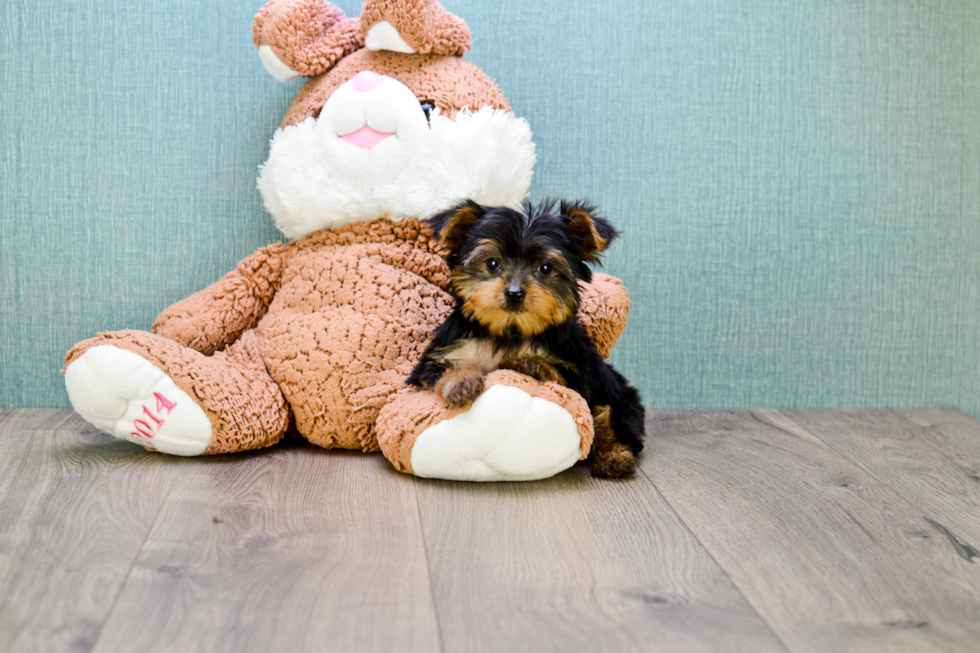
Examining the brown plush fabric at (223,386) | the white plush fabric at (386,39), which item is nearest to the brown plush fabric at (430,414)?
the brown plush fabric at (223,386)

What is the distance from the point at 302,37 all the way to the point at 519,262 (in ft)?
3.16

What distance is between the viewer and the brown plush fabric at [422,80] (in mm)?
2182

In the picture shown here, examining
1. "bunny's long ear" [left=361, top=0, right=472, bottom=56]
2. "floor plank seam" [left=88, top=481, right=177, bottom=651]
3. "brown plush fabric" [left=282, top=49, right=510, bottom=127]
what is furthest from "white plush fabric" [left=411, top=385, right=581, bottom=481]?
Result: "bunny's long ear" [left=361, top=0, right=472, bottom=56]

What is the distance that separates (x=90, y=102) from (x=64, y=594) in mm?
1733

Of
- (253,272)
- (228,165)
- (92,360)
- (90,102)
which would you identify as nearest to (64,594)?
(92,360)

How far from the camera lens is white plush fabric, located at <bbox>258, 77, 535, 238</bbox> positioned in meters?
2.12

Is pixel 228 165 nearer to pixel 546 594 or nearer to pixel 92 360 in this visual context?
pixel 92 360

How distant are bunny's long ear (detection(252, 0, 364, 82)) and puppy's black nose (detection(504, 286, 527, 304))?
0.98m

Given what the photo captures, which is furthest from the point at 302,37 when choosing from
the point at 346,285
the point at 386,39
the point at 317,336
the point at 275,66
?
the point at 317,336

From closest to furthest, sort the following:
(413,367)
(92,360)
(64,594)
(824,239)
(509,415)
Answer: (64,594) < (509,415) < (92,360) < (413,367) < (824,239)

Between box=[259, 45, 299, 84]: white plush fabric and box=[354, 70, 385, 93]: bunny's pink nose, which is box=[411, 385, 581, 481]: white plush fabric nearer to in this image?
box=[354, 70, 385, 93]: bunny's pink nose

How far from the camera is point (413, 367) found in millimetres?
2098

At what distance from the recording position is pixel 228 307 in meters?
Result: 2.24

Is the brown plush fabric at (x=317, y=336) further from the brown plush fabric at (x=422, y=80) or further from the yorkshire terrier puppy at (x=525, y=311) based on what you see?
the brown plush fabric at (x=422, y=80)
